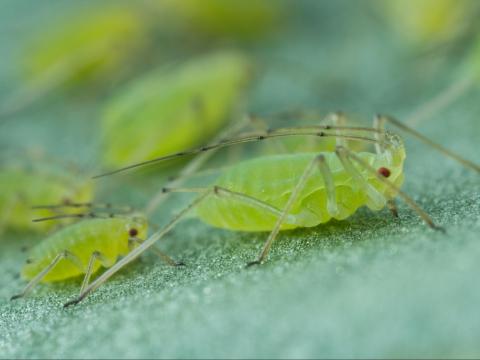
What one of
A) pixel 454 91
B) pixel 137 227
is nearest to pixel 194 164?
pixel 137 227

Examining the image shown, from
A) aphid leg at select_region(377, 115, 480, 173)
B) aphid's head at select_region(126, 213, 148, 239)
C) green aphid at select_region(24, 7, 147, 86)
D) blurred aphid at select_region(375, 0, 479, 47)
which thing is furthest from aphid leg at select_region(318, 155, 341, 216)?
green aphid at select_region(24, 7, 147, 86)

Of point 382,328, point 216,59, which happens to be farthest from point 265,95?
point 382,328

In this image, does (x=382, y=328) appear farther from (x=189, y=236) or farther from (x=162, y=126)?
(x=162, y=126)

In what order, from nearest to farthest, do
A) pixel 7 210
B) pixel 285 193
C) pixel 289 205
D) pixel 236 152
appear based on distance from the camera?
pixel 289 205 → pixel 285 193 → pixel 7 210 → pixel 236 152

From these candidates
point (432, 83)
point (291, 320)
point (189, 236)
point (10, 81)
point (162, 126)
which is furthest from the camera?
point (10, 81)

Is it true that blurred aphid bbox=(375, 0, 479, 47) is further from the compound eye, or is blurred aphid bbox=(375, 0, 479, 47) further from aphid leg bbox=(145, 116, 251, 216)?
the compound eye

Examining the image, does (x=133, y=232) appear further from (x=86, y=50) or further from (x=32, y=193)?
(x=86, y=50)

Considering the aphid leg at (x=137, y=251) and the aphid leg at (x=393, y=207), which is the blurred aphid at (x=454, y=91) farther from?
the aphid leg at (x=137, y=251)
